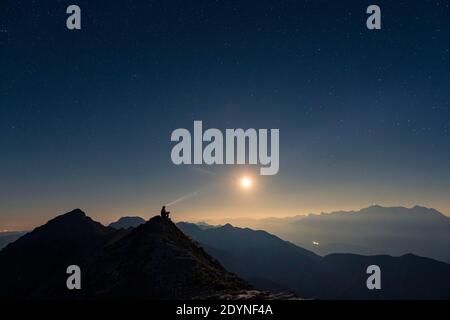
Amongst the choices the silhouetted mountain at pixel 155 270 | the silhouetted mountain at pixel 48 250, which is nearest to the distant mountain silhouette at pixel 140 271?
the silhouetted mountain at pixel 155 270

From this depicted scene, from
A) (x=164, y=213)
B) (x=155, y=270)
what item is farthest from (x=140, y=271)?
(x=164, y=213)

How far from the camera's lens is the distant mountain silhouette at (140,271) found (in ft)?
79.0

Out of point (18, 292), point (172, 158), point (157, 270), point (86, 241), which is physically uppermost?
point (172, 158)

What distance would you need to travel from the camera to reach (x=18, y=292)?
56.8 m

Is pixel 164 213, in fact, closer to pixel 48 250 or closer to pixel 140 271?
pixel 140 271

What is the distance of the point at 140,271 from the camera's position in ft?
95.4

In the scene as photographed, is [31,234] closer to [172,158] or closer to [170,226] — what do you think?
[170,226]

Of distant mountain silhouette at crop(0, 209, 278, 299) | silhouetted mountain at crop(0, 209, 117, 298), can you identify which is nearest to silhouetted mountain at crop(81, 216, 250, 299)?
distant mountain silhouette at crop(0, 209, 278, 299)

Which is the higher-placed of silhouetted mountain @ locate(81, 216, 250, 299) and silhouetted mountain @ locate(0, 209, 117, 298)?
silhouetted mountain @ locate(81, 216, 250, 299)

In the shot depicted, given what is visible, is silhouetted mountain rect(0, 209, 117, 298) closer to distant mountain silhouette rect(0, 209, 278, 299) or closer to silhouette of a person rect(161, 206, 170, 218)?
distant mountain silhouette rect(0, 209, 278, 299)

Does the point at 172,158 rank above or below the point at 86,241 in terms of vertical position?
above

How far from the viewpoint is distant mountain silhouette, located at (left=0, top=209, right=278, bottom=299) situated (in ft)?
79.0
